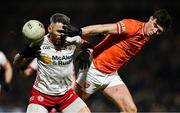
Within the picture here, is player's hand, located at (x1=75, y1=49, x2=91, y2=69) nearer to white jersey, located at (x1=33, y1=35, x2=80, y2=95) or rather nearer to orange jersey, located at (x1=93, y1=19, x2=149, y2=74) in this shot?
orange jersey, located at (x1=93, y1=19, x2=149, y2=74)

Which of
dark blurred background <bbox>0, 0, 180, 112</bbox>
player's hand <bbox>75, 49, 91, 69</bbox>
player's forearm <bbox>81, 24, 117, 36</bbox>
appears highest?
player's forearm <bbox>81, 24, 117, 36</bbox>

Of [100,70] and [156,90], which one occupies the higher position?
[100,70]

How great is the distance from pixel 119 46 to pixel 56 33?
1.31 meters

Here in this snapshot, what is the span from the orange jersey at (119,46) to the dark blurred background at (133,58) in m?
4.58

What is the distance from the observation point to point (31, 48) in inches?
297

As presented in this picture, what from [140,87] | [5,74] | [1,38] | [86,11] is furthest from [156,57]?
[5,74]

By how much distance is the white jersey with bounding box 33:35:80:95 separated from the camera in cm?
770

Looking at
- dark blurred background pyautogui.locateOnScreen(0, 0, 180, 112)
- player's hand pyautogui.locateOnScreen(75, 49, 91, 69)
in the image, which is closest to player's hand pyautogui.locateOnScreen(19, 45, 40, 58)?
player's hand pyautogui.locateOnScreen(75, 49, 91, 69)

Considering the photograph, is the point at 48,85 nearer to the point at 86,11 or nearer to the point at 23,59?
the point at 23,59

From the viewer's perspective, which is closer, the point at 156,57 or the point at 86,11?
the point at 156,57

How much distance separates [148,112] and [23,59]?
6474 millimetres

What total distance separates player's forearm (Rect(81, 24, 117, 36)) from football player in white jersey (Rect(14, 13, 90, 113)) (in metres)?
0.28

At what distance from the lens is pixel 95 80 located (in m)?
8.85

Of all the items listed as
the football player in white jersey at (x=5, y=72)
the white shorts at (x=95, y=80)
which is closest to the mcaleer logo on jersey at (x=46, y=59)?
the white shorts at (x=95, y=80)
